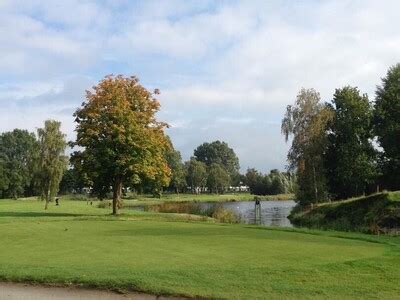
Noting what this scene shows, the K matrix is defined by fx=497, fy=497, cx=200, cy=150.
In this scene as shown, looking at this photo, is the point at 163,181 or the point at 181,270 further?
the point at 163,181

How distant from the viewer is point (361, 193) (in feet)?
207

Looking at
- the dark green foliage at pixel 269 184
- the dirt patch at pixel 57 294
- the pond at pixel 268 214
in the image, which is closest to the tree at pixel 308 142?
the pond at pixel 268 214

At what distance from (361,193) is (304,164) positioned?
10.3 metres

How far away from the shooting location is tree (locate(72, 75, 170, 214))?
3700 centimetres

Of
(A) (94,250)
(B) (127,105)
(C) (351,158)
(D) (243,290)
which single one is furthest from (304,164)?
(D) (243,290)

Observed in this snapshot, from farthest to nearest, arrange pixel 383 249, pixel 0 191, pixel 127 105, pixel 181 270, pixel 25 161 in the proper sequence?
pixel 25 161
pixel 0 191
pixel 127 105
pixel 383 249
pixel 181 270

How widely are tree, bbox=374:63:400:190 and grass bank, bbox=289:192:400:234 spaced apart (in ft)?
54.0

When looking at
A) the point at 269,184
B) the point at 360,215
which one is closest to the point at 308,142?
the point at 360,215

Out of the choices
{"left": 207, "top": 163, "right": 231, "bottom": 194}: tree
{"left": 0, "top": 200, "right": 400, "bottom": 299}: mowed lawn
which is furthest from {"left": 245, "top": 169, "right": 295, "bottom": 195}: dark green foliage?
{"left": 0, "top": 200, "right": 400, "bottom": 299}: mowed lawn

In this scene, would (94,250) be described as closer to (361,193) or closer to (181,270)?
(181,270)

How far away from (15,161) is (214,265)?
142 m

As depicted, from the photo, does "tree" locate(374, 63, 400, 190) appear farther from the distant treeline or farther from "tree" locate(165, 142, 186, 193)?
"tree" locate(165, 142, 186, 193)

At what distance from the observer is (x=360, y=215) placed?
41.8m

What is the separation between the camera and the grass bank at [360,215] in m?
35.9
